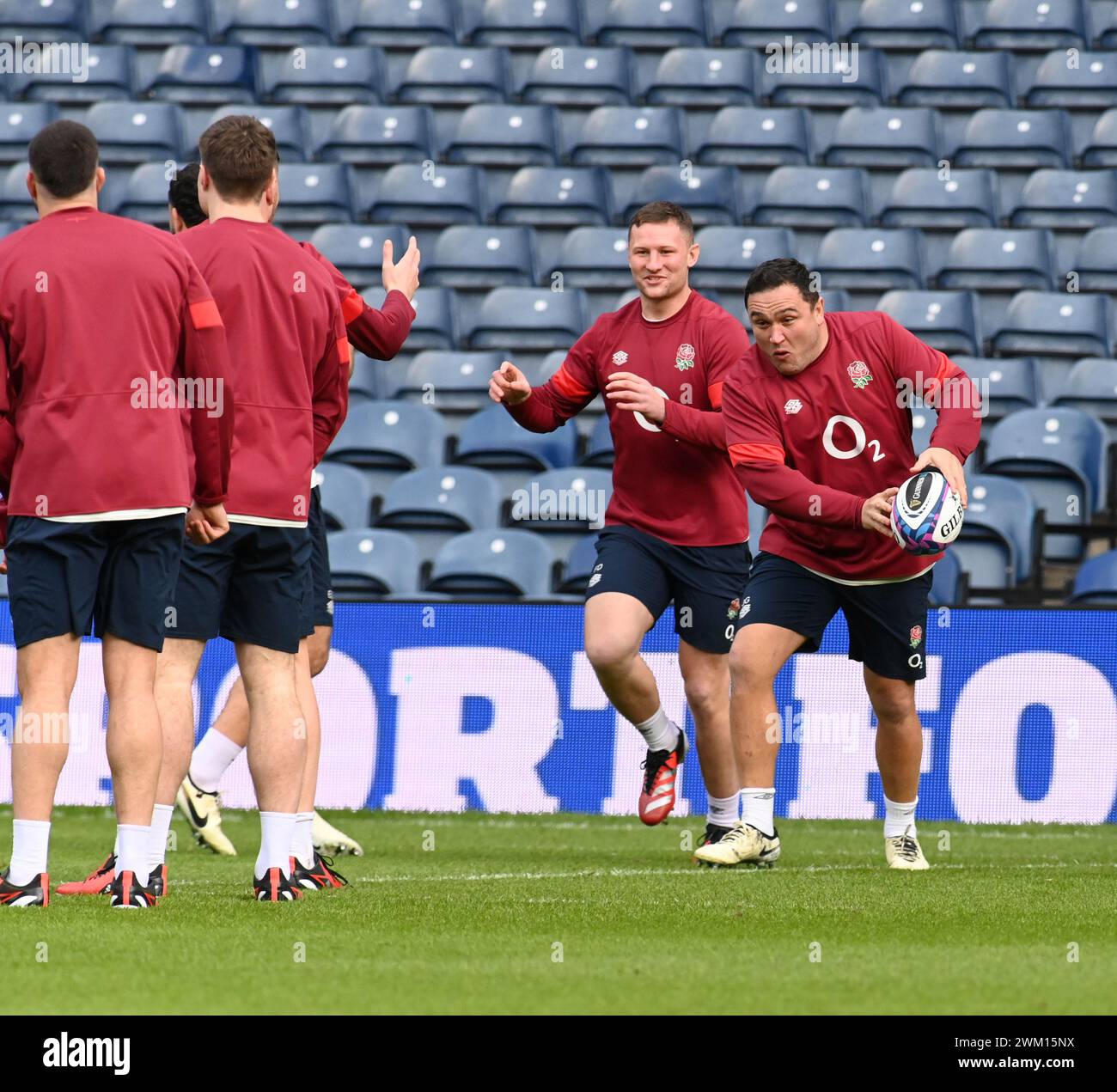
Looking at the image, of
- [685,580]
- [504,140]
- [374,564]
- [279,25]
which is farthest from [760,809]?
[279,25]

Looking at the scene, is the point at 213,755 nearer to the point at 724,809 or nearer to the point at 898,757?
the point at 724,809

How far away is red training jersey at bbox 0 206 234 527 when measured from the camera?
16.5 feet

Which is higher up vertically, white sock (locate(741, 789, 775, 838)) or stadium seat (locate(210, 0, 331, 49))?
stadium seat (locate(210, 0, 331, 49))

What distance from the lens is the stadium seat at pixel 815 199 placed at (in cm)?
1353

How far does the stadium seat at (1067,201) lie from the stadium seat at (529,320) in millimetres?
3259

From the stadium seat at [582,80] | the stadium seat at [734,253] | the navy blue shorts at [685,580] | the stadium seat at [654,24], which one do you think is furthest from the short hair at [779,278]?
the stadium seat at [654,24]

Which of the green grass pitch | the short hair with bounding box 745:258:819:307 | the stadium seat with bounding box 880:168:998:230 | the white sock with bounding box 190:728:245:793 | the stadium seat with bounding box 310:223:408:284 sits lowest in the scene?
the green grass pitch

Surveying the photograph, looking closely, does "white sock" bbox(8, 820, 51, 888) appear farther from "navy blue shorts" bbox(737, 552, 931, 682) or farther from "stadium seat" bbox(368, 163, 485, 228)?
"stadium seat" bbox(368, 163, 485, 228)

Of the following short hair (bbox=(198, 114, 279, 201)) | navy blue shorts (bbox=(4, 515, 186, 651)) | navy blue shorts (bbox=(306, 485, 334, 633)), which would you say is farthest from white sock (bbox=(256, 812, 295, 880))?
short hair (bbox=(198, 114, 279, 201))

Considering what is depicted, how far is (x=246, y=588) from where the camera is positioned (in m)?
5.62

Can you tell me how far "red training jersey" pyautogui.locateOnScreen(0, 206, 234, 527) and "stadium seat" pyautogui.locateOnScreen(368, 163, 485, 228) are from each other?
8.78 meters

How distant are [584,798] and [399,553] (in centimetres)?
180
